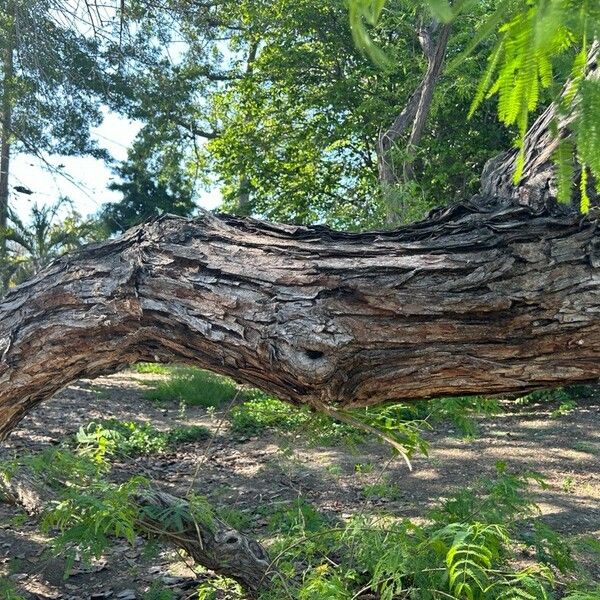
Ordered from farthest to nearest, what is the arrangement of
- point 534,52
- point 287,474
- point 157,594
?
point 287,474, point 157,594, point 534,52

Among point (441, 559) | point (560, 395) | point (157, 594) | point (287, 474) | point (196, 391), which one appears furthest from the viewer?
point (196, 391)

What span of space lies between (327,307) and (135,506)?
1.36 m

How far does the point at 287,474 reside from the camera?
6.28 meters

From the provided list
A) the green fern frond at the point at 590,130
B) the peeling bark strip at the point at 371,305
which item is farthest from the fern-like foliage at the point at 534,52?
the peeling bark strip at the point at 371,305

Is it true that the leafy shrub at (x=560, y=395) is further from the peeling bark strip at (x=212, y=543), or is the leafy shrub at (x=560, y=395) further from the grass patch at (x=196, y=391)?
the peeling bark strip at (x=212, y=543)

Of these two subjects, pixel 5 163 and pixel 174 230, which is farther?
pixel 5 163

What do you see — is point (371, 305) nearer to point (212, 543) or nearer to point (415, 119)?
point (212, 543)

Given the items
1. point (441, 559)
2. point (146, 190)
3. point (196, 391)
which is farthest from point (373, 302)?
point (146, 190)

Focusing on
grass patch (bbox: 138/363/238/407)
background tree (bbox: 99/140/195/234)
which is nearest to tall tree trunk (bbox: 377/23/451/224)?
grass patch (bbox: 138/363/238/407)

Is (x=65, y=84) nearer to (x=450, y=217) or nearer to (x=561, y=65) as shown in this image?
(x=450, y=217)

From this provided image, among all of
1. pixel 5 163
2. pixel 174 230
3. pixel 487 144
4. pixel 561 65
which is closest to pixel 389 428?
pixel 174 230

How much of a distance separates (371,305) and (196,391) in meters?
7.68

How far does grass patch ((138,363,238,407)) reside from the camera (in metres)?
9.53

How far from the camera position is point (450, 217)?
2523 millimetres
